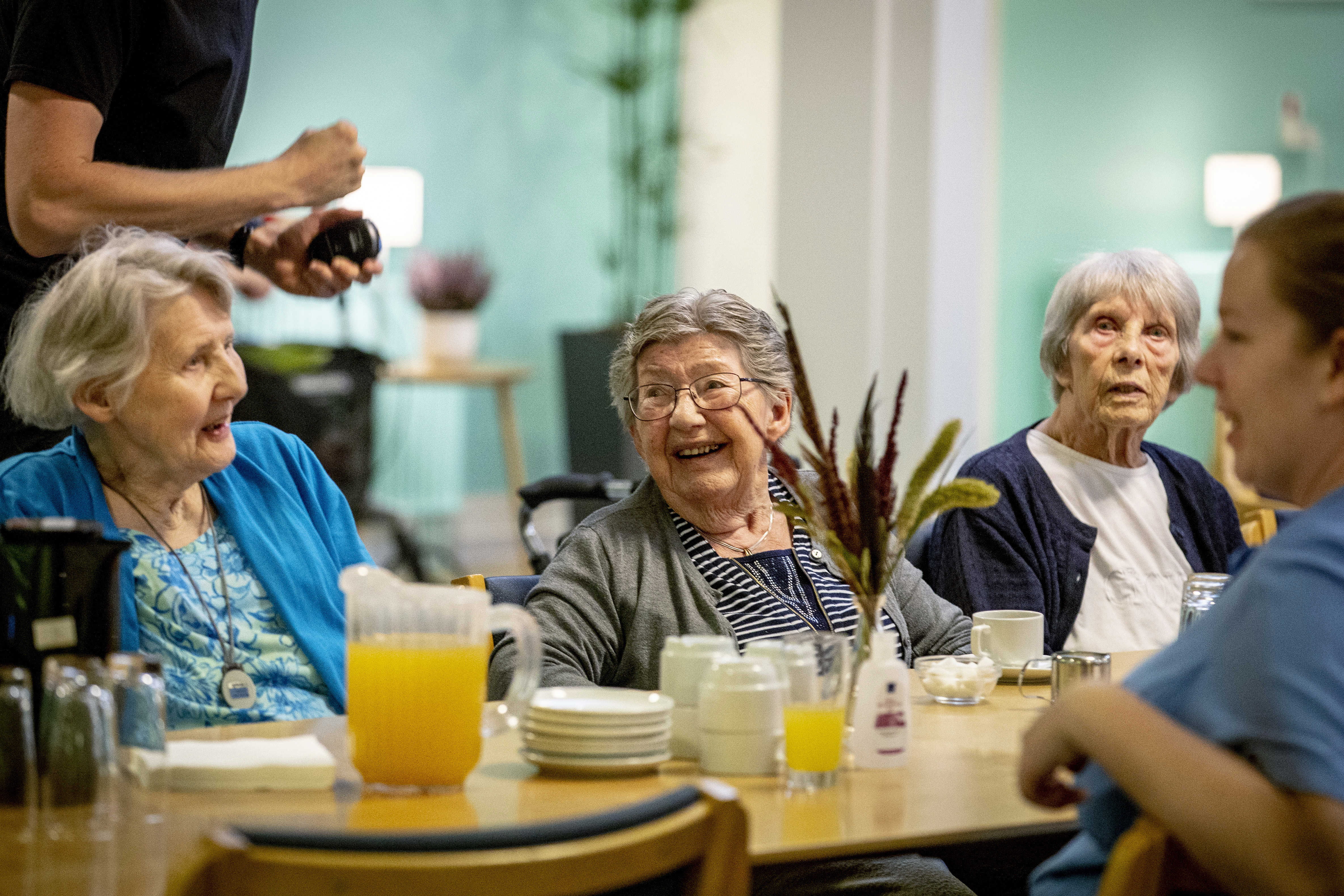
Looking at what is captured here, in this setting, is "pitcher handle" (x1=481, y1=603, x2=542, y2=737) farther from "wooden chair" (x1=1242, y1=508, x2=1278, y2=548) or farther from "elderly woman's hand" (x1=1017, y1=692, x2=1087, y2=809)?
"wooden chair" (x1=1242, y1=508, x2=1278, y2=548)

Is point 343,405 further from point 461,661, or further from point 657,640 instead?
point 461,661

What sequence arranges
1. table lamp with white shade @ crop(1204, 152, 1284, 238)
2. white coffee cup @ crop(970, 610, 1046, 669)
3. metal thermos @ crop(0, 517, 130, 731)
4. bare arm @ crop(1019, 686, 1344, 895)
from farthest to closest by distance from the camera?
table lamp with white shade @ crop(1204, 152, 1284, 238)
white coffee cup @ crop(970, 610, 1046, 669)
metal thermos @ crop(0, 517, 130, 731)
bare arm @ crop(1019, 686, 1344, 895)

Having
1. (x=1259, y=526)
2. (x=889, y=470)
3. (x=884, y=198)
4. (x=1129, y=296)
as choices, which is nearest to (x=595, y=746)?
(x=889, y=470)

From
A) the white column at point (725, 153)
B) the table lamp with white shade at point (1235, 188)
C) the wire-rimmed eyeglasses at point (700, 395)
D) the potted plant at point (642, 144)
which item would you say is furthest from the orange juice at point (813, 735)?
the white column at point (725, 153)

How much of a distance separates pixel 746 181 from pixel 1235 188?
2.32m

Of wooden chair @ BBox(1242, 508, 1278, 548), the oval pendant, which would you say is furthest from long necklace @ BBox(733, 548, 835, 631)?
wooden chair @ BBox(1242, 508, 1278, 548)

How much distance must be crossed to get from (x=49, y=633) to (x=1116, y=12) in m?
5.86

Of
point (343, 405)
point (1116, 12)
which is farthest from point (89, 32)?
point (1116, 12)

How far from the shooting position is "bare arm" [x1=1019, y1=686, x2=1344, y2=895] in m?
1.10

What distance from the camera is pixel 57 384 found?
190cm

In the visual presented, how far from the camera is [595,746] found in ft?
4.78

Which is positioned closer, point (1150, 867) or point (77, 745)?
point (1150, 867)

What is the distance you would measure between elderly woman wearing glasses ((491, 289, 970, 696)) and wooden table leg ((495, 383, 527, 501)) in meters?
4.03

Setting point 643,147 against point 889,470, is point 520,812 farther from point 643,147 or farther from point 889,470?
point 643,147
